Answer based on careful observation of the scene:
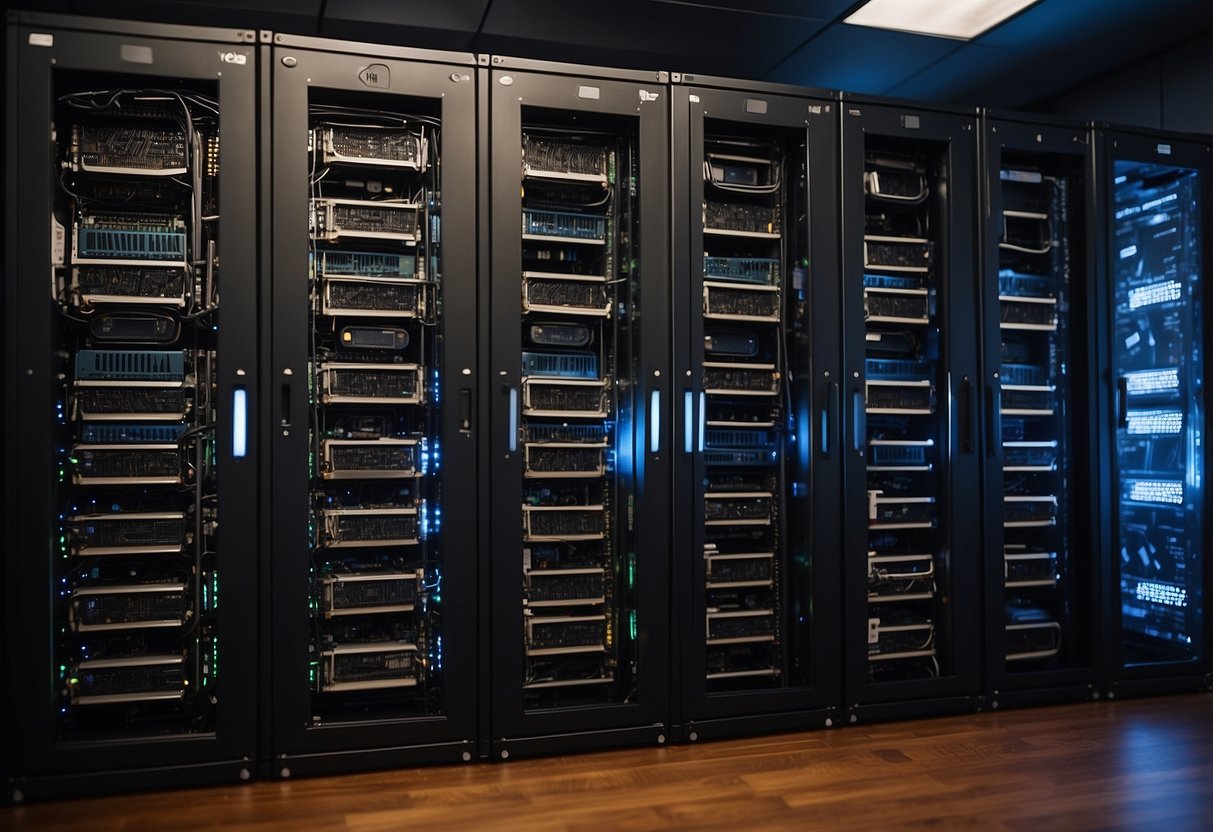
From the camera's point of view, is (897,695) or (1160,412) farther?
(1160,412)

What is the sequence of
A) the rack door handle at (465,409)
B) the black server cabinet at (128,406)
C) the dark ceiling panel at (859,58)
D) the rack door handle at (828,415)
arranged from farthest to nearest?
the dark ceiling panel at (859,58) → the rack door handle at (828,415) → the rack door handle at (465,409) → the black server cabinet at (128,406)

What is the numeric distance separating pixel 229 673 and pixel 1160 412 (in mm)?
3893

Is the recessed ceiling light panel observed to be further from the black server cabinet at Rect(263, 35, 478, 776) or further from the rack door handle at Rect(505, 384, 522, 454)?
the rack door handle at Rect(505, 384, 522, 454)

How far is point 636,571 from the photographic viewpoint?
127 inches

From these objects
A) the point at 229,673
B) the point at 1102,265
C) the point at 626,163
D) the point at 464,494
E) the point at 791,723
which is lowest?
the point at 791,723

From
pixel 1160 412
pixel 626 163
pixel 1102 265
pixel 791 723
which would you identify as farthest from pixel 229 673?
pixel 1160 412

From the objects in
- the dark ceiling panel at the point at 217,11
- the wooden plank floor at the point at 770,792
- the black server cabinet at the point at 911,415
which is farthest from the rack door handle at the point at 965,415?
the dark ceiling panel at the point at 217,11

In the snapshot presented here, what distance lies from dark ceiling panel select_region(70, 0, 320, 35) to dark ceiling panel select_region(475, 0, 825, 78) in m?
0.74

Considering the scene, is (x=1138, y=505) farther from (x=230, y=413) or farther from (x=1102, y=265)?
(x=230, y=413)

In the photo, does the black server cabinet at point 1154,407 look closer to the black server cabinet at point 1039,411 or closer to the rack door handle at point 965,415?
the black server cabinet at point 1039,411

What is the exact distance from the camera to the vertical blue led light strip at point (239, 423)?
9.46 ft

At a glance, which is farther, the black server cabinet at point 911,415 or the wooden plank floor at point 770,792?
the black server cabinet at point 911,415

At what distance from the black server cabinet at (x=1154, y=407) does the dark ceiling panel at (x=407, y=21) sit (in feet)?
8.76

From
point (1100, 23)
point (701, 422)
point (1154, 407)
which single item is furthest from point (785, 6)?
point (1154, 407)
